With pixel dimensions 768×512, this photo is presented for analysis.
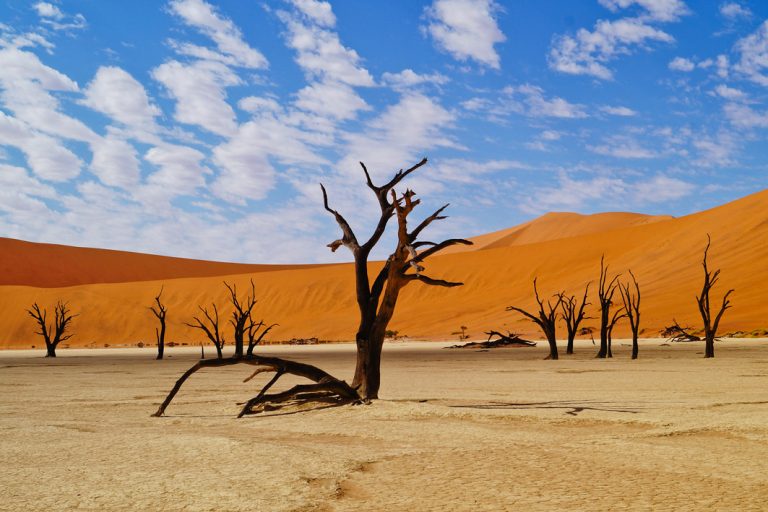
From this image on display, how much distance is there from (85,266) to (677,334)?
9297cm

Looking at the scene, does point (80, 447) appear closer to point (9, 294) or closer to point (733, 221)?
point (733, 221)

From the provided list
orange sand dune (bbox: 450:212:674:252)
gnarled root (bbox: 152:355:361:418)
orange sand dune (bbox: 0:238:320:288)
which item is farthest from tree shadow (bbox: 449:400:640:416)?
orange sand dune (bbox: 0:238:320:288)

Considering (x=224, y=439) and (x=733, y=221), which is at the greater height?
(x=733, y=221)

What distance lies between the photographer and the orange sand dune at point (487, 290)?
167ft

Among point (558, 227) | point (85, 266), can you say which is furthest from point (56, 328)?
point (558, 227)

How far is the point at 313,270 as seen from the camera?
294ft

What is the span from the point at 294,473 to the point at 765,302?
44.1 meters

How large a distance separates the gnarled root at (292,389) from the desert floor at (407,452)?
1.11 ft

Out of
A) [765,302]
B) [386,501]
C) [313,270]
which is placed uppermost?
[313,270]

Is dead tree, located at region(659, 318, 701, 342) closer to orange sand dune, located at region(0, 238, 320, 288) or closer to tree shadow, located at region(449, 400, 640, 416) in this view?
tree shadow, located at region(449, 400, 640, 416)

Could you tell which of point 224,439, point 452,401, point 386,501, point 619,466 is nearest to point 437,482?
point 386,501

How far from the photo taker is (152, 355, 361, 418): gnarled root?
1036 cm

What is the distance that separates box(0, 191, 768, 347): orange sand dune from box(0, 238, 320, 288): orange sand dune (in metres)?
27.1

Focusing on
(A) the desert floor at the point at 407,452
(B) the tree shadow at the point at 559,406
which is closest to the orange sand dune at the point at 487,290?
(B) the tree shadow at the point at 559,406
